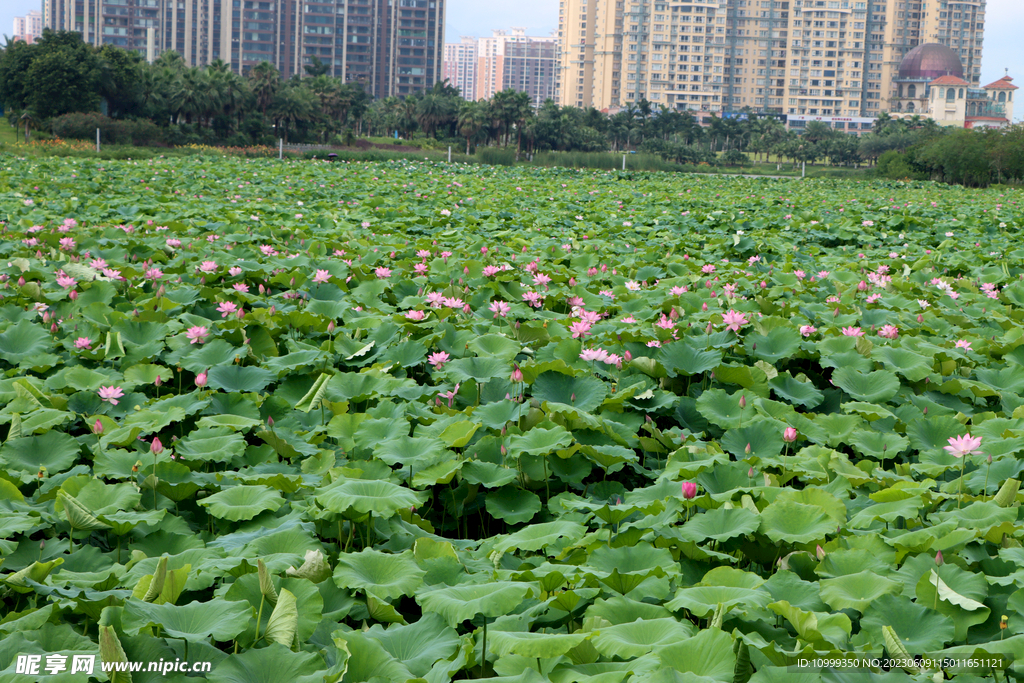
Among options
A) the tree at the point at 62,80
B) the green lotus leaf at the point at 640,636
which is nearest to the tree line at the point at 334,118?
the tree at the point at 62,80

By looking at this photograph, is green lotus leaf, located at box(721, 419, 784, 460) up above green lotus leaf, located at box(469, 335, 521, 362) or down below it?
below

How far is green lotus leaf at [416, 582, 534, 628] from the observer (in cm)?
145

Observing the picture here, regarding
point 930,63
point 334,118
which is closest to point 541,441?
point 334,118

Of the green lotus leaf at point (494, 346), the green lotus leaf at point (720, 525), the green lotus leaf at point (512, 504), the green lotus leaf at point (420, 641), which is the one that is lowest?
the green lotus leaf at point (420, 641)

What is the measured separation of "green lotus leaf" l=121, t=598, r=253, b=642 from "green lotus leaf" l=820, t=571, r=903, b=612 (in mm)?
1177

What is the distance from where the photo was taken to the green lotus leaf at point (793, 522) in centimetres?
180

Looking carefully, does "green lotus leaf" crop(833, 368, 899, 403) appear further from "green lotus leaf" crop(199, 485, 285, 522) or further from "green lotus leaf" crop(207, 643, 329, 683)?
"green lotus leaf" crop(207, 643, 329, 683)

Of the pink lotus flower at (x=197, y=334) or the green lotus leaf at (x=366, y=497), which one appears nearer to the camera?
the green lotus leaf at (x=366, y=497)

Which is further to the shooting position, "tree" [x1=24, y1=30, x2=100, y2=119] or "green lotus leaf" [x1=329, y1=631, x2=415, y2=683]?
"tree" [x1=24, y1=30, x2=100, y2=119]

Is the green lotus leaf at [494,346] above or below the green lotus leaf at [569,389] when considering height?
above

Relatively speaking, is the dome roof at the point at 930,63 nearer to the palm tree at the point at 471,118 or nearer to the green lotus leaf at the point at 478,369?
the palm tree at the point at 471,118

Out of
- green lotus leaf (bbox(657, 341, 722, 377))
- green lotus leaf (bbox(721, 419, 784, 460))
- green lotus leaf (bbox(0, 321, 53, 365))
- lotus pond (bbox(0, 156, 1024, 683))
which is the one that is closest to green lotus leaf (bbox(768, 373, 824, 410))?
lotus pond (bbox(0, 156, 1024, 683))

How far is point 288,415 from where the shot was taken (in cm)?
278

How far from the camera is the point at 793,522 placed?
1.86m
